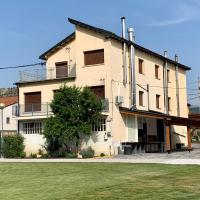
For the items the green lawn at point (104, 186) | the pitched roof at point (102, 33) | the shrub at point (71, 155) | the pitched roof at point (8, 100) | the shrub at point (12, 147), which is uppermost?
the pitched roof at point (102, 33)

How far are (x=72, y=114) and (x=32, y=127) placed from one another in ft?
22.3

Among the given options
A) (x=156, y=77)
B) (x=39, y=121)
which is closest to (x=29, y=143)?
(x=39, y=121)

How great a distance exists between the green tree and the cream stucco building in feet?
6.91

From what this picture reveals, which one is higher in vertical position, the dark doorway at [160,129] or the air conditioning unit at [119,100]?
the air conditioning unit at [119,100]

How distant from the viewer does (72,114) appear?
33.7m

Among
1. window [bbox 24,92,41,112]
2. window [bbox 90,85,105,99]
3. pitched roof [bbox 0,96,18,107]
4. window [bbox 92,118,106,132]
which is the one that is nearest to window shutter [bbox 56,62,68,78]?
window [bbox 24,92,41,112]

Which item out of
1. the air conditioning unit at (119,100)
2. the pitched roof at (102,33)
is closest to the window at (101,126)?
the air conditioning unit at (119,100)

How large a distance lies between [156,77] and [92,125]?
13.0 meters

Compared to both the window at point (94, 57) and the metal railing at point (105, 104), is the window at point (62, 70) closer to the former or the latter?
the window at point (94, 57)

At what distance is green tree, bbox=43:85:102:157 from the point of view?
33875 millimetres

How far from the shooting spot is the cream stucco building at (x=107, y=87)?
37.1 m

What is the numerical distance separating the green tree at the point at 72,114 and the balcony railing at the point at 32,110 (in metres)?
3.01

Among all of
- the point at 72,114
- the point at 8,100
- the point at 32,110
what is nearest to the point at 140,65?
the point at 32,110

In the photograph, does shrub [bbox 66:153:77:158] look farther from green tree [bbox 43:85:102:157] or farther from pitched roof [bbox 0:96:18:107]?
pitched roof [bbox 0:96:18:107]
